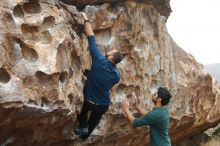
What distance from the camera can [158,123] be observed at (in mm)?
7020

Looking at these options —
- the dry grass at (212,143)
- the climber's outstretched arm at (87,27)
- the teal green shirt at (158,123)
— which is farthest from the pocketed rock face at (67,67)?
the dry grass at (212,143)

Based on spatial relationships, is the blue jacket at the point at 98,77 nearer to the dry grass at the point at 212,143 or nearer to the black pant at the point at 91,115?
the black pant at the point at 91,115

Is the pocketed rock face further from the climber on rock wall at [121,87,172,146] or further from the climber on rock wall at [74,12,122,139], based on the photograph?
the climber on rock wall at [121,87,172,146]

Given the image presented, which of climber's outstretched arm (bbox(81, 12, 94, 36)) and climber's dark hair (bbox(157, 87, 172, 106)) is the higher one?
climber's outstretched arm (bbox(81, 12, 94, 36))

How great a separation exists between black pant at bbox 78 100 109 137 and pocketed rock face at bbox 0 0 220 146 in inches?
6.0

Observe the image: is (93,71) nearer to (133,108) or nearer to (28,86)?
(28,86)

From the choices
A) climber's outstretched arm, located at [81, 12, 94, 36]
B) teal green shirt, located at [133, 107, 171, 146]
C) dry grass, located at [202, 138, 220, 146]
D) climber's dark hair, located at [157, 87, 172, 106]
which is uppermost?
climber's outstretched arm, located at [81, 12, 94, 36]

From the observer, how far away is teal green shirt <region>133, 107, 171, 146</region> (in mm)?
6992

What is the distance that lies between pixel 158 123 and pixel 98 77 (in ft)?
3.90

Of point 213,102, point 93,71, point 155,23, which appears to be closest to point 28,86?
point 93,71

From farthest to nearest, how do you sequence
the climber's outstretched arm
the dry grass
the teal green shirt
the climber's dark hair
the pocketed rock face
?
the dry grass, the climber's outstretched arm, the climber's dark hair, the teal green shirt, the pocketed rock face

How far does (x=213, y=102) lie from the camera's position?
42.6ft

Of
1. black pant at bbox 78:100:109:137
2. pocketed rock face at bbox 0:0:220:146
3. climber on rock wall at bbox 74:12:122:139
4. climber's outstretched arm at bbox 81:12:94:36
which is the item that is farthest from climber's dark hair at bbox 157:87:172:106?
climber's outstretched arm at bbox 81:12:94:36

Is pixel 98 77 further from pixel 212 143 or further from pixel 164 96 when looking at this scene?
pixel 212 143
